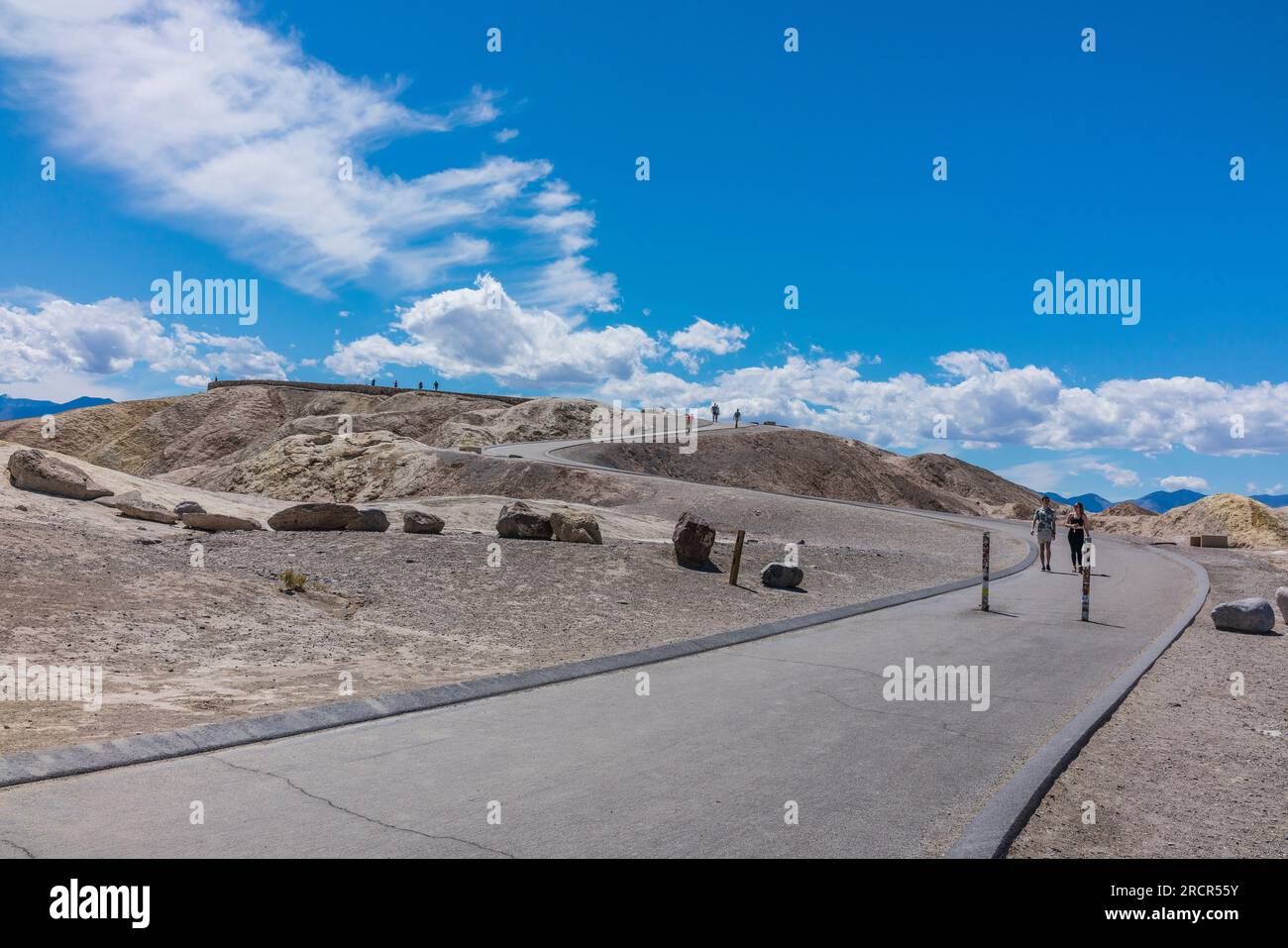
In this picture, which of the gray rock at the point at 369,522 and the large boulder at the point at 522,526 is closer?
the gray rock at the point at 369,522

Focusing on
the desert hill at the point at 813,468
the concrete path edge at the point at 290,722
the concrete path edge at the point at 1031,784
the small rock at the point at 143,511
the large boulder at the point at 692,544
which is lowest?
the concrete path edge at the point at 1031,784

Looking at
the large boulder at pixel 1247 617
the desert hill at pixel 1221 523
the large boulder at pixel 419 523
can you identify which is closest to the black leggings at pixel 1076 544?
the large boulder at pixel 1247 617

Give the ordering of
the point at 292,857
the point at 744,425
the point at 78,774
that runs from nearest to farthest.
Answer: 1. the point at 292,857
2. the point at 78,774
3. the point at 744,425

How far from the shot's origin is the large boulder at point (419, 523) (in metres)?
19.6

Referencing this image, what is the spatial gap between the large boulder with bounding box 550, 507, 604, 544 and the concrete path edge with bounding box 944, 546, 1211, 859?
11688 millimetres

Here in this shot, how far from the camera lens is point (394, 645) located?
36.4 ft

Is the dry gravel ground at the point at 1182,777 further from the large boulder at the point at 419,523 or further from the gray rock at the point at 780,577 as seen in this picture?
the large boulder at the point at 419,523

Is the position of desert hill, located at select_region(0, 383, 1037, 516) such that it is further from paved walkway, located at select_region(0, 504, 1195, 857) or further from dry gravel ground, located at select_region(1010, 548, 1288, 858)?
paved walkway, located at select_region(0, 504, 1195, 857)

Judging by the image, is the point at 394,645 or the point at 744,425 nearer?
the point at 394,645

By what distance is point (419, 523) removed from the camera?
1959cm

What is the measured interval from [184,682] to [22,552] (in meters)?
5.92

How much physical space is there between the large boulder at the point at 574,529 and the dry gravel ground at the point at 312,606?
1.92 ft
